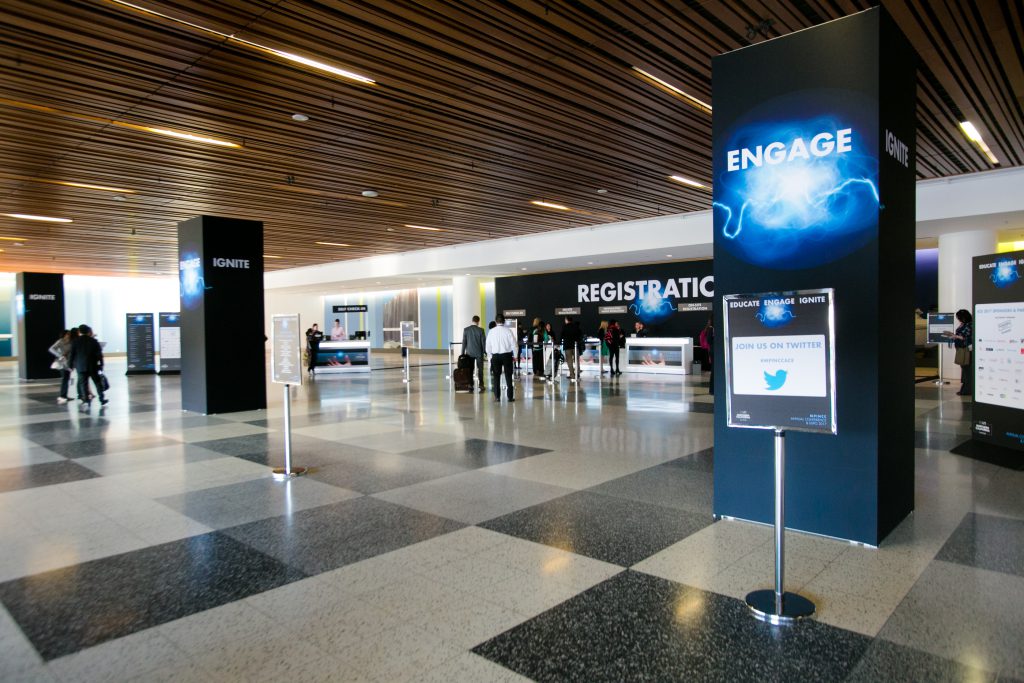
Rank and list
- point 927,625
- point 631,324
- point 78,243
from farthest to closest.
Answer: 1. point 631,324
2. point 78,243
3. point 927,625

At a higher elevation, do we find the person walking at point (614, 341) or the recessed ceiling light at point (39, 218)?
the recessed ceiling light at point (39, 218)

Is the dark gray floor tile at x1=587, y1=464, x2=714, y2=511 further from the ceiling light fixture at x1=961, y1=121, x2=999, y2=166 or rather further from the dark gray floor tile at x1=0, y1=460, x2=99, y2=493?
the ceiling light fixture at x1=961, y1=121, x2=999, y2=166

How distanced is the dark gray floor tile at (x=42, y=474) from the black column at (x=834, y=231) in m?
6.39

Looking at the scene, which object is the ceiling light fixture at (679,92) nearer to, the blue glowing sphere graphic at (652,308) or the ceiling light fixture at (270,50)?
the ceiling light fixture at (270,50)

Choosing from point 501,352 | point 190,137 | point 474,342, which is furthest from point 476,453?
point 474,342

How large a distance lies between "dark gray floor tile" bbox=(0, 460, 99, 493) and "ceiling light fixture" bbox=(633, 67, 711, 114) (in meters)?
7.49

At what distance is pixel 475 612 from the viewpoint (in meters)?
3.45

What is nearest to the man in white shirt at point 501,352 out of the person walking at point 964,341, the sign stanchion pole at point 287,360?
the sign stanchion pole at point 287,360

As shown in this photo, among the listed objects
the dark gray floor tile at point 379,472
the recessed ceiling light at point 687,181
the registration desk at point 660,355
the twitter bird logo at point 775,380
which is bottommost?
the dark gray floor tile at point 379,472

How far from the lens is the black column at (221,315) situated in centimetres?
1164

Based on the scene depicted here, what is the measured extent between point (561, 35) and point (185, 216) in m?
12.8

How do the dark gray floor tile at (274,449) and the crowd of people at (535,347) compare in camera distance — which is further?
the crowd of people at (535,347)

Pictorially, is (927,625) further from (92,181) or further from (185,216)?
(185,216)

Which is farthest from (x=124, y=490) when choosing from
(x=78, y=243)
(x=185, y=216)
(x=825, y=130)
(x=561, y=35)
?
(x=78, y=243)
